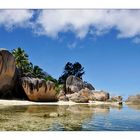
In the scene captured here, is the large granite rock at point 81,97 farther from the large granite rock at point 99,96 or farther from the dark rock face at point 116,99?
the dark rock face at point 116,99

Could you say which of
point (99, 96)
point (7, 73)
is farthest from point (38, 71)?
→ point (99, 96)

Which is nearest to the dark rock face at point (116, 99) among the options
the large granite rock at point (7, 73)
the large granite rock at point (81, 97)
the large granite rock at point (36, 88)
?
the large granite rock at point (81, 97)

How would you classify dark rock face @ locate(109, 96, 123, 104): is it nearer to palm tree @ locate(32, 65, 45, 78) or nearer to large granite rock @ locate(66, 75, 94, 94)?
large granite rock @ locate(66, 75, 94, 94)

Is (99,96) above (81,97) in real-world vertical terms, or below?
above

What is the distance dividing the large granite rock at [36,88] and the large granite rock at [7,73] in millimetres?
580

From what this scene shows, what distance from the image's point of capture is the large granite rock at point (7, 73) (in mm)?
14116

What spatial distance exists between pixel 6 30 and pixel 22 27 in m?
0.41

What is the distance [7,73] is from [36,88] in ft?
4.65

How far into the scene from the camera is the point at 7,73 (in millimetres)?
14812

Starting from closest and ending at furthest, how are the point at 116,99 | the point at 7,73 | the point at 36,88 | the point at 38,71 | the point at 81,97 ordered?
the point at 7,73
the point at 38,71
the point at 36,88
the point at 81,97
the point at 116,99

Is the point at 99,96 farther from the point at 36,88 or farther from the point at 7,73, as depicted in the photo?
the point at 7,73

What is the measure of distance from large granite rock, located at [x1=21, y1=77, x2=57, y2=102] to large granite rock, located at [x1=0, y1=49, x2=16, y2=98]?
58 cm
